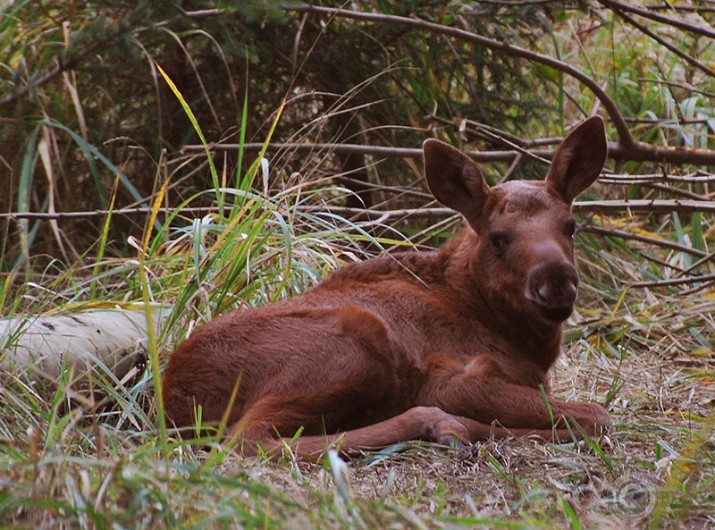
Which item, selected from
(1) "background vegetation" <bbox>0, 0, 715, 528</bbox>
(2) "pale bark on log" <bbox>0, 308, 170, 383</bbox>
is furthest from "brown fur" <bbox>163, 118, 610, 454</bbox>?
(2) "pale bark on log" <bbox>0, 308, 170, 383</bbox>

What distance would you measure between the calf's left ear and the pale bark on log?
2.10 meters

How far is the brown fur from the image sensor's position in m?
4.31

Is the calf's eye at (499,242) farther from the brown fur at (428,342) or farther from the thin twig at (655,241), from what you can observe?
the thin twig at (655,241)

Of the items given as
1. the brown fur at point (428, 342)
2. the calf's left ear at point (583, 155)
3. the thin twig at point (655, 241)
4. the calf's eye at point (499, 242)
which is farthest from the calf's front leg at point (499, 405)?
the thin twig at point (655, 241)

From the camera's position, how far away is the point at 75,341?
4934 mm

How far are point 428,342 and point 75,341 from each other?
166cm

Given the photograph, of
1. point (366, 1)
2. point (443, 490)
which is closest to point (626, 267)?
point (366, 1)

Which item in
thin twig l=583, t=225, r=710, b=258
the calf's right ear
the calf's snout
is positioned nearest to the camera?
the calf's snout

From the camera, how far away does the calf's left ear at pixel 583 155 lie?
505cm

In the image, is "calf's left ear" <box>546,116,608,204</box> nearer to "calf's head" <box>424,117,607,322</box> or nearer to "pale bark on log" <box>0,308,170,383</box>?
"calf's head" <box>424,117,607,322</box>

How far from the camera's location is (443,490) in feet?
11.6

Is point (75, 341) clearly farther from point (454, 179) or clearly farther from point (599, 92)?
point (599, 92)

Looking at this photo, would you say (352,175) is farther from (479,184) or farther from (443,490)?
(443,490)

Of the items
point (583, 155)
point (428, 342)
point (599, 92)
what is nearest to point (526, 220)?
point (583, 155)
